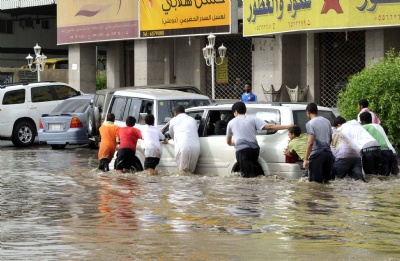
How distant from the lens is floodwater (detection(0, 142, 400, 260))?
11.0 meters

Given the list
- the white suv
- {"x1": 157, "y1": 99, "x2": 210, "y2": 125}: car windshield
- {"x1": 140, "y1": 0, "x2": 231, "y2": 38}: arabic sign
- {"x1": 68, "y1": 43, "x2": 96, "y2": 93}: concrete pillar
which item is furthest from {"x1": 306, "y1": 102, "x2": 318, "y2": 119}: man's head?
{"x1": 68, "y1": 43, "x2": 96, "y2": 93}: concrete pillar

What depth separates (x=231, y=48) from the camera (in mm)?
39625

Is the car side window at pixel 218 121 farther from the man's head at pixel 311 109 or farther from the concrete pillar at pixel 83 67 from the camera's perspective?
the concrete pillar at pixel 83 67

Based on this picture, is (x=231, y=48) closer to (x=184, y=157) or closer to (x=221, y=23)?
(x=221, y=23)

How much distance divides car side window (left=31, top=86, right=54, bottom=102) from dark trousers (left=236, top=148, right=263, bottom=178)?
1459 cm

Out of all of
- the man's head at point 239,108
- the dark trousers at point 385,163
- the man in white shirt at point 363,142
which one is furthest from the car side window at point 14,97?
the dark trousers at point 385,163

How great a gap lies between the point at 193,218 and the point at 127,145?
19.3 ft

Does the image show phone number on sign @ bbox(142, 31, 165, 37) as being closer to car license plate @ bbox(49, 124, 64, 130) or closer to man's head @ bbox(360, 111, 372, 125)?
car license plate @ bbox(49, 124, 64, 130)

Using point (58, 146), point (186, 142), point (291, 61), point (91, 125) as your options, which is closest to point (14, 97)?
point (58, 146)

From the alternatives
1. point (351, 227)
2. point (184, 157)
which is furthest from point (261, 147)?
point (351, 227)

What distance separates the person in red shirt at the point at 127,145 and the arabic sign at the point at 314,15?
11156 millimetres

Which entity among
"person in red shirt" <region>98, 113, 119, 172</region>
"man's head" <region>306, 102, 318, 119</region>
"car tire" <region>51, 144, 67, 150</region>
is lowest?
"car tire" <region>51, 144, 67, 150</region>

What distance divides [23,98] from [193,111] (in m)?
12.6

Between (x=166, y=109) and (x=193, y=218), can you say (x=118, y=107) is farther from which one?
(x=193, y=218)
